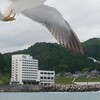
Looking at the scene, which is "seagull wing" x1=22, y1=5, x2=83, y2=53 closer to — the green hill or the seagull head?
the seagull head

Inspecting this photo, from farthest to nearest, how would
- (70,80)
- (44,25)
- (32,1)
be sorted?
(70,80)
(44,25)
(32,1)

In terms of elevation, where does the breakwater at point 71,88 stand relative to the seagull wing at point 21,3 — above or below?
below

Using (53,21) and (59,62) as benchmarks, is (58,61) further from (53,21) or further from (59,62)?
(53,21)

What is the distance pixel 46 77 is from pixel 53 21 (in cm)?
8306

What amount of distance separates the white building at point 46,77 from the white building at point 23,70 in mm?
920

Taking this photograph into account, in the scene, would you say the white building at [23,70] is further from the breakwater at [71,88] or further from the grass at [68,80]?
the grass at [68,80]

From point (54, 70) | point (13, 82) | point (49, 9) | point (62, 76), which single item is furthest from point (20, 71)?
point (49, 9)

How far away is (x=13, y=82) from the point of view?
79.3 metres

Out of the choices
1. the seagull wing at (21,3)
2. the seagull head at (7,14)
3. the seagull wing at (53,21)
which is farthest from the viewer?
the seagull wing at (53,21)

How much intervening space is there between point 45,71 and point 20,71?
5.83 metres

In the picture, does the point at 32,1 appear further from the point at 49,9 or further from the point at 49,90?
the point at 49,90

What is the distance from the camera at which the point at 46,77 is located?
282 feet

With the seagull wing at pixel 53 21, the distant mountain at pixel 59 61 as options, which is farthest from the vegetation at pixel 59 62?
the seagull wing at pixel 53 21

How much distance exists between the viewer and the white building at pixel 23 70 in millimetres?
81556
